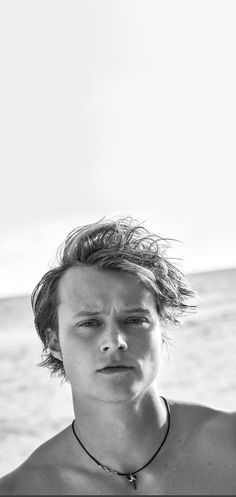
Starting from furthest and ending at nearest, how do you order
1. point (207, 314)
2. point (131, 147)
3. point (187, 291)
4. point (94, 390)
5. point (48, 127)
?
point (131, 147) → point (48, 127) → point (207, 314) → point (187, 291) → point (94, 390)

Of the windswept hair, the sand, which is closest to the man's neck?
the windswept hair

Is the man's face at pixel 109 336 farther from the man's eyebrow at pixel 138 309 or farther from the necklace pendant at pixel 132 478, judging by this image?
the necklace pendant at pixel 132 478

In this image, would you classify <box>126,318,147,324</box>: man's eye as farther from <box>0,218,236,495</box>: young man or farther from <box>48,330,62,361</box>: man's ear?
<box>48,330,62,361</box>: man's ear

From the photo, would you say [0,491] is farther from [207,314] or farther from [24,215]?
[24,215]

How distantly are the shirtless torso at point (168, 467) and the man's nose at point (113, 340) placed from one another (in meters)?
0.43

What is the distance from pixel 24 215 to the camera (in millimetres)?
26531

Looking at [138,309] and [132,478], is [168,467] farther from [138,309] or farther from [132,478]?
[138,309]

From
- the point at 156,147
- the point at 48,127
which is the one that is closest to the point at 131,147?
the point at 156,147

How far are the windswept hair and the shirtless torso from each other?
1.07 ft

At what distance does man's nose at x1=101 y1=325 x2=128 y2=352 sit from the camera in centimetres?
221

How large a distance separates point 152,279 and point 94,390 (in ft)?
1.34

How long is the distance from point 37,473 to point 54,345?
41 cm

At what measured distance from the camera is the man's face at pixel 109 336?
2225 millimetres

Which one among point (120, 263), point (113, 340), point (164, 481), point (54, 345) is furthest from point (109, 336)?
point (164, 481)
